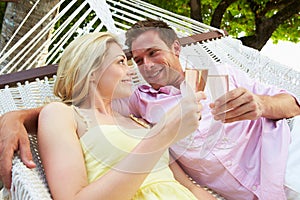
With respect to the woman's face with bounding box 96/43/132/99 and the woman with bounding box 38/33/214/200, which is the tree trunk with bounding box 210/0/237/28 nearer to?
the woman with bounding box 38/33/214/200

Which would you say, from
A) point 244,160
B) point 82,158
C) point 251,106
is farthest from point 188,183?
point 82,158

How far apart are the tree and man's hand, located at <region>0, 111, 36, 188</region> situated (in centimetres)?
488

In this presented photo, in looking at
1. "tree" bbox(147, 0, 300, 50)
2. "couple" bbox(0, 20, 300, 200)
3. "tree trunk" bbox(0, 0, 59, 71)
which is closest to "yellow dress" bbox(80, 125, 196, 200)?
"couple" bbox(0, 20, 300, 200)

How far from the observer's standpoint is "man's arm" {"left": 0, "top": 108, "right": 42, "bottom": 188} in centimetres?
135

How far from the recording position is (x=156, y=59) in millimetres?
1544

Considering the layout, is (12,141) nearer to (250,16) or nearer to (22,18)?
(22,18)

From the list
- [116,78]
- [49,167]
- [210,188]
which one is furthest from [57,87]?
[210,188]

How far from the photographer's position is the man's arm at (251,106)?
136 centimetres

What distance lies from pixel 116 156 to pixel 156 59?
1.05 ft

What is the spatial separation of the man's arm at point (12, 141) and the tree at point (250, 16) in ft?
15.9

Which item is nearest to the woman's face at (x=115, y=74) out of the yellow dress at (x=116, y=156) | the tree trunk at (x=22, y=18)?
the yellow dress at (x=116, y=156)

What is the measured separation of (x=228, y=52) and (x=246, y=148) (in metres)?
0.80

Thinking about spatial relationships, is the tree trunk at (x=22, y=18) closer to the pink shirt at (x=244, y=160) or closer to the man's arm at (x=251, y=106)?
the pink shirt at (x=244, y=160)

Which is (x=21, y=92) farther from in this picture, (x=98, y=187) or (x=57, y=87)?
(x=98, y=187)
